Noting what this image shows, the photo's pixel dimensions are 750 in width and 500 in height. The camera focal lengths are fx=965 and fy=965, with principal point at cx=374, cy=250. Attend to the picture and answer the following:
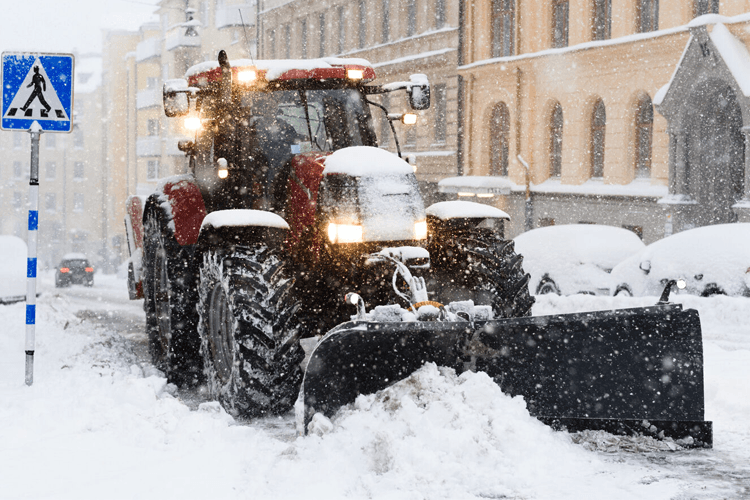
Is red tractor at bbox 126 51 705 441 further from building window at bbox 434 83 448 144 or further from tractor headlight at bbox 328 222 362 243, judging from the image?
building window at bbox 434 83 448 144

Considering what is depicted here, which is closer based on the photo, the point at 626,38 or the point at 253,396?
the point at 253,396

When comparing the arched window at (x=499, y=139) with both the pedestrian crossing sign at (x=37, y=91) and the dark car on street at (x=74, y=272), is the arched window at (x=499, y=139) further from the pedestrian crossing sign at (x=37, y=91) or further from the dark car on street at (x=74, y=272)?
the pedestrian crossing sign at (x=37, y=91)

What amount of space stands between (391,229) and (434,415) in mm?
1484

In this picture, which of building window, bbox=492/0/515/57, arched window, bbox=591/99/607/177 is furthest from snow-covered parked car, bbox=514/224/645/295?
building window, bbox=492/0/515/57

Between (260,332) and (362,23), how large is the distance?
26955 mm

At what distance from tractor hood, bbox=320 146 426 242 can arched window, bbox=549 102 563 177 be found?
18407 mm

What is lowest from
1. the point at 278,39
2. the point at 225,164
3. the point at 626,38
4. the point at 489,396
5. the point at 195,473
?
the point at 195,473

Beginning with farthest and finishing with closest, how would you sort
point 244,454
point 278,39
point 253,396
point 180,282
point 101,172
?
point 101,172 → point 278,39 → point 180,282 → point 253,396 → point 244,454

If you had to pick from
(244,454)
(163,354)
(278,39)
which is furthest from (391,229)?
(278,39)

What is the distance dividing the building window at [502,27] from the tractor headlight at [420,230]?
783 inches

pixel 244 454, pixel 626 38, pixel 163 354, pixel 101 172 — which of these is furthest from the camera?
pixel 101 172

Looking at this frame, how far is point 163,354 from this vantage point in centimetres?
883

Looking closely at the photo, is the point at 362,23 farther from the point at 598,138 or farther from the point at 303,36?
the point at 598,138

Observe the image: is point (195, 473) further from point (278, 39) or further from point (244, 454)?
point (278, 39)
